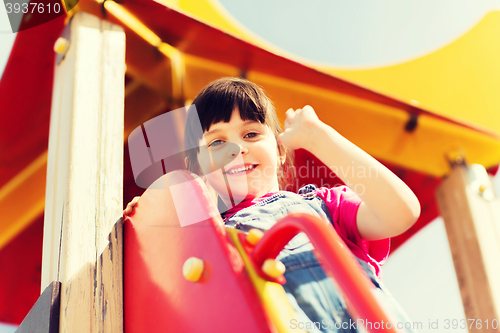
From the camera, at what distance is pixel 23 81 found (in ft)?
3.40

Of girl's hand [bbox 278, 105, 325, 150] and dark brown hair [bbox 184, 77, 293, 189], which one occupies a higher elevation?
dark brown hair [bbox 184, 77, 293, 189]

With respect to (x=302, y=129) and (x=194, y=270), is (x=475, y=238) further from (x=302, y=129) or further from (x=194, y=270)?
(x=194, y=270)

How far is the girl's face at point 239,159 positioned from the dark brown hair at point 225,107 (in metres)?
0.02

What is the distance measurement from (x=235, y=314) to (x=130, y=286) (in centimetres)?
29

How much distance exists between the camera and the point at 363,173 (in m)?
0.60

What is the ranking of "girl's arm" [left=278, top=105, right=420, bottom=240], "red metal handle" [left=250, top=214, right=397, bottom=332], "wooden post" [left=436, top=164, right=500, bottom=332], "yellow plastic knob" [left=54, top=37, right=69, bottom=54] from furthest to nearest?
"wooden post" [left=436, top=164, right=500, bottom=332]
"yellow plastic knob" [left=54, top=37, right=69, bottom=54]
"girl's arm" [left=278, top=105, right=420, bottom=240]
"red metal handle" [left=250, top=214, right=397, bottom=332]

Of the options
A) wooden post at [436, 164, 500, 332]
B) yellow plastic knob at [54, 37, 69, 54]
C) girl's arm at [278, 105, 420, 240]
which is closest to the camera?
girl's arm at [278, 105, 420, 240]

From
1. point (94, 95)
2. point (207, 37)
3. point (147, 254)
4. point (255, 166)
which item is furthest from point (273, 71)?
point (147, 254)

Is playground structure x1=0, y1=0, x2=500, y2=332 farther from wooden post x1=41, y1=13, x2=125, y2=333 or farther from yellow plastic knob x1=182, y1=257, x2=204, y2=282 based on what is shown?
yellow plastic knob x1=182, y1=257, x2=204, y2=282

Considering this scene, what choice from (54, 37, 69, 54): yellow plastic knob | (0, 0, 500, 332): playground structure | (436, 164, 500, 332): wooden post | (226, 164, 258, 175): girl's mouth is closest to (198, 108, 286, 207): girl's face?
(226, 164, 258, 175): girl's mouth

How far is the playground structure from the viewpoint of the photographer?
2.22ft

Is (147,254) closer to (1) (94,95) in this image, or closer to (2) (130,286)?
(2) (130,286)

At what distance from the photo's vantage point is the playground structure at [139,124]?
68cm

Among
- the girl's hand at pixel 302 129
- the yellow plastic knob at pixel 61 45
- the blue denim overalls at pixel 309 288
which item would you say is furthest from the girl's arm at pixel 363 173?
the yellow plastic knob at pixel 61 45
